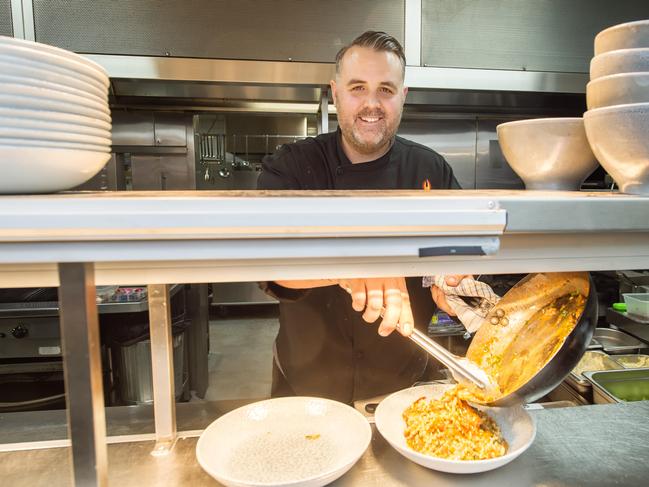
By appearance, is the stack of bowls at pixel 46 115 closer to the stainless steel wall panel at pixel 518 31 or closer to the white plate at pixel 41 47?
the white plate at pixel 41 47

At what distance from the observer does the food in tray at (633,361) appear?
1.86 metres

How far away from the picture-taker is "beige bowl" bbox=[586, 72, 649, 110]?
0.68 m

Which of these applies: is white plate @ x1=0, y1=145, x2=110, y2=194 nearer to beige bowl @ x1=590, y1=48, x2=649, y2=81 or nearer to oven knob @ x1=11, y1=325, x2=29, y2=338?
beige bowl @ x1=590, y1=48, x2=649, y2=81

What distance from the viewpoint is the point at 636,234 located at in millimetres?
699

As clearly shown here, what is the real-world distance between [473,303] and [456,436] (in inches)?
11.7

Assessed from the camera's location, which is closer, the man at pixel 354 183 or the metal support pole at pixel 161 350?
the metal support pole at pixel 161 350

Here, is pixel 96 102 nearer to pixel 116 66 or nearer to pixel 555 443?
pixel 555 443

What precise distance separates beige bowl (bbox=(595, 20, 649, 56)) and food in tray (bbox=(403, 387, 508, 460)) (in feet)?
2.29

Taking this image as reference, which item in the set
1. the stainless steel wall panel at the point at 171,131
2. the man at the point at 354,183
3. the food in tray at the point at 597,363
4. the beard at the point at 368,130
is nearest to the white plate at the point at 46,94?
the man at the point at 354,183

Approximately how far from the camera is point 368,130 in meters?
1.98

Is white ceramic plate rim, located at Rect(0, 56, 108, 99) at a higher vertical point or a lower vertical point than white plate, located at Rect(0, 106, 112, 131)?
higher

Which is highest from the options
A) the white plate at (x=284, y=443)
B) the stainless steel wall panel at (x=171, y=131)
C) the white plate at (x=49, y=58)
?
the stainless steel wall panel at (x=171, y=131)

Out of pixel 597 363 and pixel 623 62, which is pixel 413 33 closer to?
pixel 597 363

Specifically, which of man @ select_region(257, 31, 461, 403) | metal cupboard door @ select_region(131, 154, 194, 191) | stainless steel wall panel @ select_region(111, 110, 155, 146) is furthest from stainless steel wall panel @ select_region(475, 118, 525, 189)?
stainless steel wall panel @ select_region(111, 110, 155, 146)
